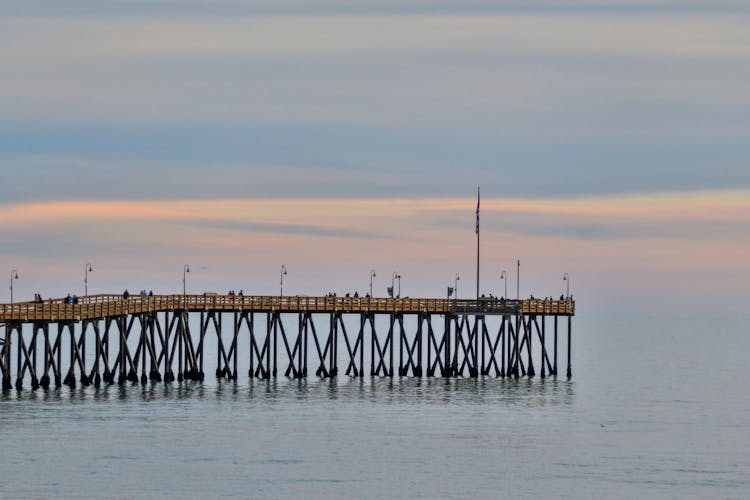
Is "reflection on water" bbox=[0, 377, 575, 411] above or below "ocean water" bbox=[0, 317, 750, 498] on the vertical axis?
above

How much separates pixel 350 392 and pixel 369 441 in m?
23.4

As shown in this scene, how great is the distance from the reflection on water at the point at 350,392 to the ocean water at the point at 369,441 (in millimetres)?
133

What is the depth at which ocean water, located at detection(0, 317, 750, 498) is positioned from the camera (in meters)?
61.7

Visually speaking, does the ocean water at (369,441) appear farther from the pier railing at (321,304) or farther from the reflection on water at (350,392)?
the pier railing at (321,304)

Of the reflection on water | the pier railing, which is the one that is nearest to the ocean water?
the reflection on water

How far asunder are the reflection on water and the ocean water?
133mm

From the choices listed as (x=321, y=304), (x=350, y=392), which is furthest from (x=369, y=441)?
(x=321, y=304)

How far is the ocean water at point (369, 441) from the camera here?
6169 cm

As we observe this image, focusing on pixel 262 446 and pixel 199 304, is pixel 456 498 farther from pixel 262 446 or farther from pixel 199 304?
pixel 199 304

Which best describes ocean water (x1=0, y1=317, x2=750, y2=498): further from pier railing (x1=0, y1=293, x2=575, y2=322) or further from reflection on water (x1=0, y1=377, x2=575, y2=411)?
pier railing (x1=0, y1=293, x2=575, y2=322)

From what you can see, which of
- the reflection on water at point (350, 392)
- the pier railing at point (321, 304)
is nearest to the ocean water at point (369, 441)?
the reflection on water at point (350, 392)

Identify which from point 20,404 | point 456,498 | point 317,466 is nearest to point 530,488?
point 456,498

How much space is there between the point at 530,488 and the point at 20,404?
33472mm

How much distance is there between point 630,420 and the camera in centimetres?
8806
